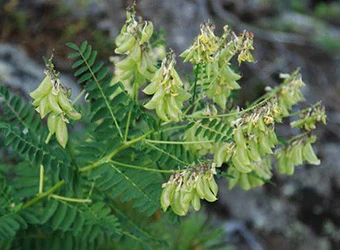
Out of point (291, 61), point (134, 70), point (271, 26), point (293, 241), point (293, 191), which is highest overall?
point (271, 26)

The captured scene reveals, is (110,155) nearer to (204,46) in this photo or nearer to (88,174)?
(88,174)

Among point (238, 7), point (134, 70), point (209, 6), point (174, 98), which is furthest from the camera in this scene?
point (238, 7)

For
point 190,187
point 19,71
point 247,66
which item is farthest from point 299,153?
point 247,66

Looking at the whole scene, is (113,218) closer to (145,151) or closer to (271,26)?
(145,151)

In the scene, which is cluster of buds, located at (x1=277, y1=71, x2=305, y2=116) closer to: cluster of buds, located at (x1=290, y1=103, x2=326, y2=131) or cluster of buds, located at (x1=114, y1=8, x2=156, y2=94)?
cluster of buds, located at (x1=290, y1=103, x2=326, y2=131)

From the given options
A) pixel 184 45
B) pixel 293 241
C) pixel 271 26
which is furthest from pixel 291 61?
pixel 293 241

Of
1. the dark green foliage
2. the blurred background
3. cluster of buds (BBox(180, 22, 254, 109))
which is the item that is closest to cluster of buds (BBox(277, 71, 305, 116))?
cluster of buds (BBox(180, 22, 254, 109))

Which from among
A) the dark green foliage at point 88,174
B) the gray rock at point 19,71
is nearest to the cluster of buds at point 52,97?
the dark green foliage at point 88,174
